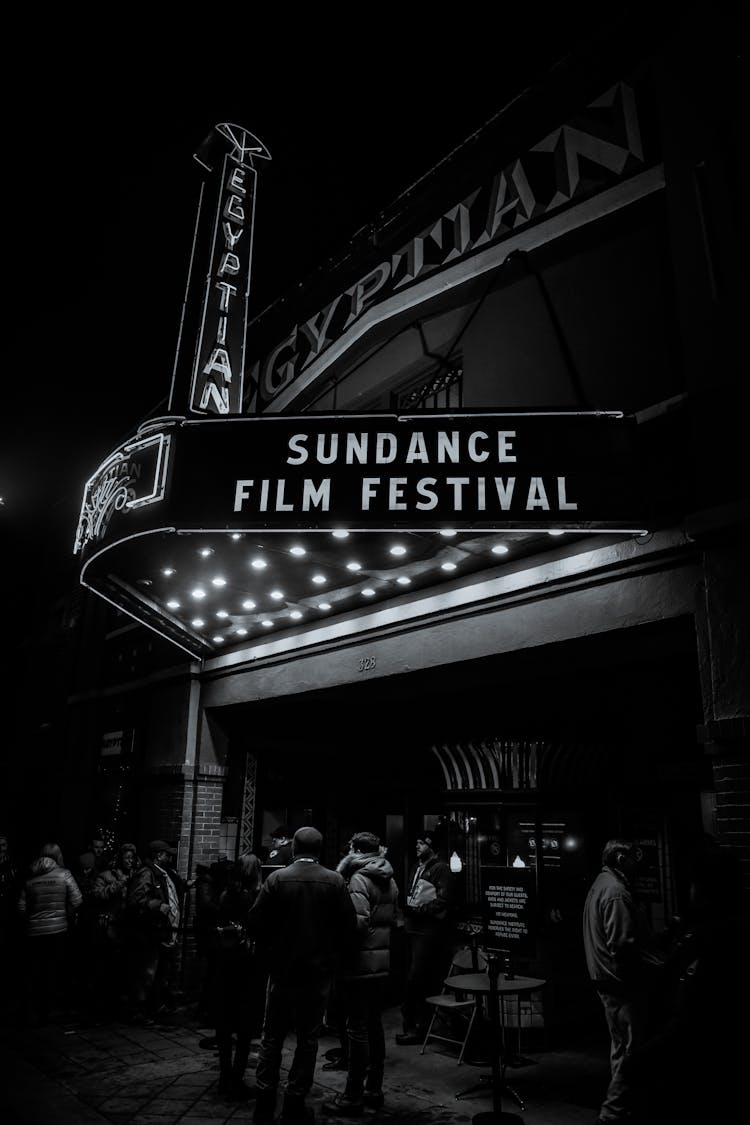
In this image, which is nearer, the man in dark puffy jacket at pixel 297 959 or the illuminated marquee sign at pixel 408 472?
the man in dark puffy jacket at pixel 297 959

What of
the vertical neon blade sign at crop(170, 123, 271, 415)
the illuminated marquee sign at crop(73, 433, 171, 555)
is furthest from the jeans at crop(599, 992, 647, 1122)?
the vertical neon blade sign at crop(170, 123, 271, 415)

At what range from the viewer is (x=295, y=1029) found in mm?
5105

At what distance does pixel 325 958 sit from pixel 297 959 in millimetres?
208

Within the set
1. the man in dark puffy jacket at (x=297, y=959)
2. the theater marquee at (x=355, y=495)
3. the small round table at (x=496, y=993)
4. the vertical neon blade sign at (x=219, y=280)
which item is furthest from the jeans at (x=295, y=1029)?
the vertical neon blade sign at (x=219, y=280)

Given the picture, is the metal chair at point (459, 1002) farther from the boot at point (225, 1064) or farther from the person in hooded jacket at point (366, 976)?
the boot at point (225, 1064)

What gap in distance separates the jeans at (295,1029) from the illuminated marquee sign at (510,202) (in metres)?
7.57

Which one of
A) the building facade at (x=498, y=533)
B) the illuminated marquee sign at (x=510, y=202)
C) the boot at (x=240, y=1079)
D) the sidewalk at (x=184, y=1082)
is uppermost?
the illuminated marquee sign at (x=510, y=202)

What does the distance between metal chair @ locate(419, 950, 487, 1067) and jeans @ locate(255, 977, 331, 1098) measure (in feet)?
6.85

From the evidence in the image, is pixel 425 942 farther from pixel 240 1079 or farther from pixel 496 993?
pixel 240 1079

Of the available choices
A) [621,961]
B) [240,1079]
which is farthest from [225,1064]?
[621,961]

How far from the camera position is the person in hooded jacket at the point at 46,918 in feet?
27.6

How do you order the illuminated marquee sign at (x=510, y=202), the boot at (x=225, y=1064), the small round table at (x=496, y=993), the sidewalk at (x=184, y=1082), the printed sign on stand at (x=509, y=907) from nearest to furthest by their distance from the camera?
the small round table at (x=496, y=993)
the sidewalk at (x=184, y=1082)
the boot at (x=225, y=1064)
the printed sign on stand at (x=509, y=907)
the illuminated marquee sign at (x=510, y=202)

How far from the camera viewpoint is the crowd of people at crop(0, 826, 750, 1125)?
9.36 ft

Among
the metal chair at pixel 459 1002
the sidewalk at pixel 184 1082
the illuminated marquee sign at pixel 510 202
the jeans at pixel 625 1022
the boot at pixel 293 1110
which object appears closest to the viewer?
the boot at pixel 293 1110
